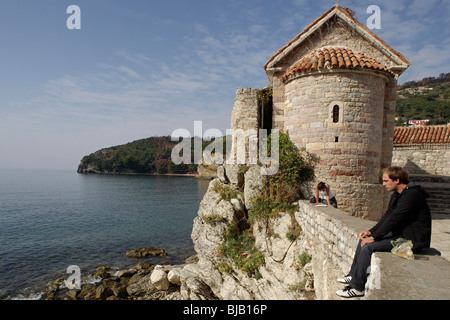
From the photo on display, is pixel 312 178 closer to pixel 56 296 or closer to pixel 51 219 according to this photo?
pixel 56 296

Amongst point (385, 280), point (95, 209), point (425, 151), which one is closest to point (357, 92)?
point (385, 280)

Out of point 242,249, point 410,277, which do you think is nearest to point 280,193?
point 242,249

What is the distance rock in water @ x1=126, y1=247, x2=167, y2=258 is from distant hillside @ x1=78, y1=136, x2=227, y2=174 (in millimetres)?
86076

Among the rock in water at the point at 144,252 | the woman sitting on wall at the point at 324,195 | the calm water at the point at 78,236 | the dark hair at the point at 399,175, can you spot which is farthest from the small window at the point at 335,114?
the rock in water at the point at 144,252

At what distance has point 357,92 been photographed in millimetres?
8953

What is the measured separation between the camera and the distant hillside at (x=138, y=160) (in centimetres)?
10988

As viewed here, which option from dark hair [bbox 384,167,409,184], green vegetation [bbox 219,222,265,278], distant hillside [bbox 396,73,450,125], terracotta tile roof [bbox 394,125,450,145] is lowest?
green vegetation [bbox 219,222,265,278]

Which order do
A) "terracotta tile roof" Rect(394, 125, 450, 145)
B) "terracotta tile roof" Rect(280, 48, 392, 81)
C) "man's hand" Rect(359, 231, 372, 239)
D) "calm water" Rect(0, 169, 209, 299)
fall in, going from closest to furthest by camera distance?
"man's hand" Rect(359, 231, 372, 239) → "terracotta tile roof" Rect(280, 48, 392, 81) → "calm water" Rect(0, 169, 209, 299) → "terracotta tile roof" Rect(394, 125, 450, 145)

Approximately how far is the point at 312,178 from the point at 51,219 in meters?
31.7

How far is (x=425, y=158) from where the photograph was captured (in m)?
19.9

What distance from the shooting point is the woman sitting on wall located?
8023mm

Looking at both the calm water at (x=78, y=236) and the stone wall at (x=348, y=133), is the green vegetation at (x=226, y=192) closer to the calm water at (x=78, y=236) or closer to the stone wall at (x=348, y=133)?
the stone wall at (x=348, y=133)

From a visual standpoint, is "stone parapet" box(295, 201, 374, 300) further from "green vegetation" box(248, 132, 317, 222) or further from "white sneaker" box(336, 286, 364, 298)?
"green vegetation" box(248, 132, 317, 222)

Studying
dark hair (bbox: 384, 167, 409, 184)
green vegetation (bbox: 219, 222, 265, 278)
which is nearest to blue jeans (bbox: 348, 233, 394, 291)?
dark hair (bbox: 384, 167, 409, 184)
